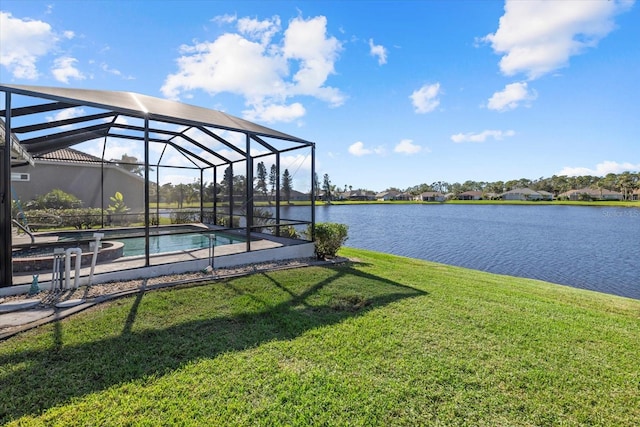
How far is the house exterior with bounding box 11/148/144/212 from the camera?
10641 millimetres

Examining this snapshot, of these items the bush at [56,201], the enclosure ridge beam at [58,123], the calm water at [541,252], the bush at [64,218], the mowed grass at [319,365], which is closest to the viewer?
the mowed grass at [319,365]

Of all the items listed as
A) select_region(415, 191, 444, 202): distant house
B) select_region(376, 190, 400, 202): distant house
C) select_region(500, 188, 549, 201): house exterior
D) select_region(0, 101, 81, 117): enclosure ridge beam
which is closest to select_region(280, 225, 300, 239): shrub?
select_region(0, 101, 81, 117): enclosure ridge beam

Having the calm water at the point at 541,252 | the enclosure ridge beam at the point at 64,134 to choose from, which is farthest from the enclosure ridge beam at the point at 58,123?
the calm water at the point at 541,252

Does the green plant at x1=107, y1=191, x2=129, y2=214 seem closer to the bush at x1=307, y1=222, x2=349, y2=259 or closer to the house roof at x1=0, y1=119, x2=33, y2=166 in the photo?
the house roof at x1=0, y1=119, x2=33, y2=166

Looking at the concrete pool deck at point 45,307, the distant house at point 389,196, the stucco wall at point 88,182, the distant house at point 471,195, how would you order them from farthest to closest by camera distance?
the distant house at point 389,196 < the distant house at point 471,195 < the stucco wall at point 88,182 < the concrete pool deck at point 45,307

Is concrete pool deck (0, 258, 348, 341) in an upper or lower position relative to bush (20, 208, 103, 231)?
lower

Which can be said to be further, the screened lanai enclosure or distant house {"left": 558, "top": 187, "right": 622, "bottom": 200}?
distant house {"left": 558, "top": 187, "right": 622, "bottom": 200}

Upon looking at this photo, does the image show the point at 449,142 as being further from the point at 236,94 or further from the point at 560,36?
the point at 236,94

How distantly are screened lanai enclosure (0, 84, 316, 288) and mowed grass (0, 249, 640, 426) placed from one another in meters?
1.95

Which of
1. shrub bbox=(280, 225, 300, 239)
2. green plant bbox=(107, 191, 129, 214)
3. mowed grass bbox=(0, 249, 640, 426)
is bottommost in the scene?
mowed grass bbox=(0, 249, 640, 426)

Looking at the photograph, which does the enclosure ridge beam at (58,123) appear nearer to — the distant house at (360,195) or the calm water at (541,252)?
the calm water at (541,252)

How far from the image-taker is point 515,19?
371 inches

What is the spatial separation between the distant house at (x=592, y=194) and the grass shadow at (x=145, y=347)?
93508mm

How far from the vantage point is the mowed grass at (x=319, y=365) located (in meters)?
2.20
